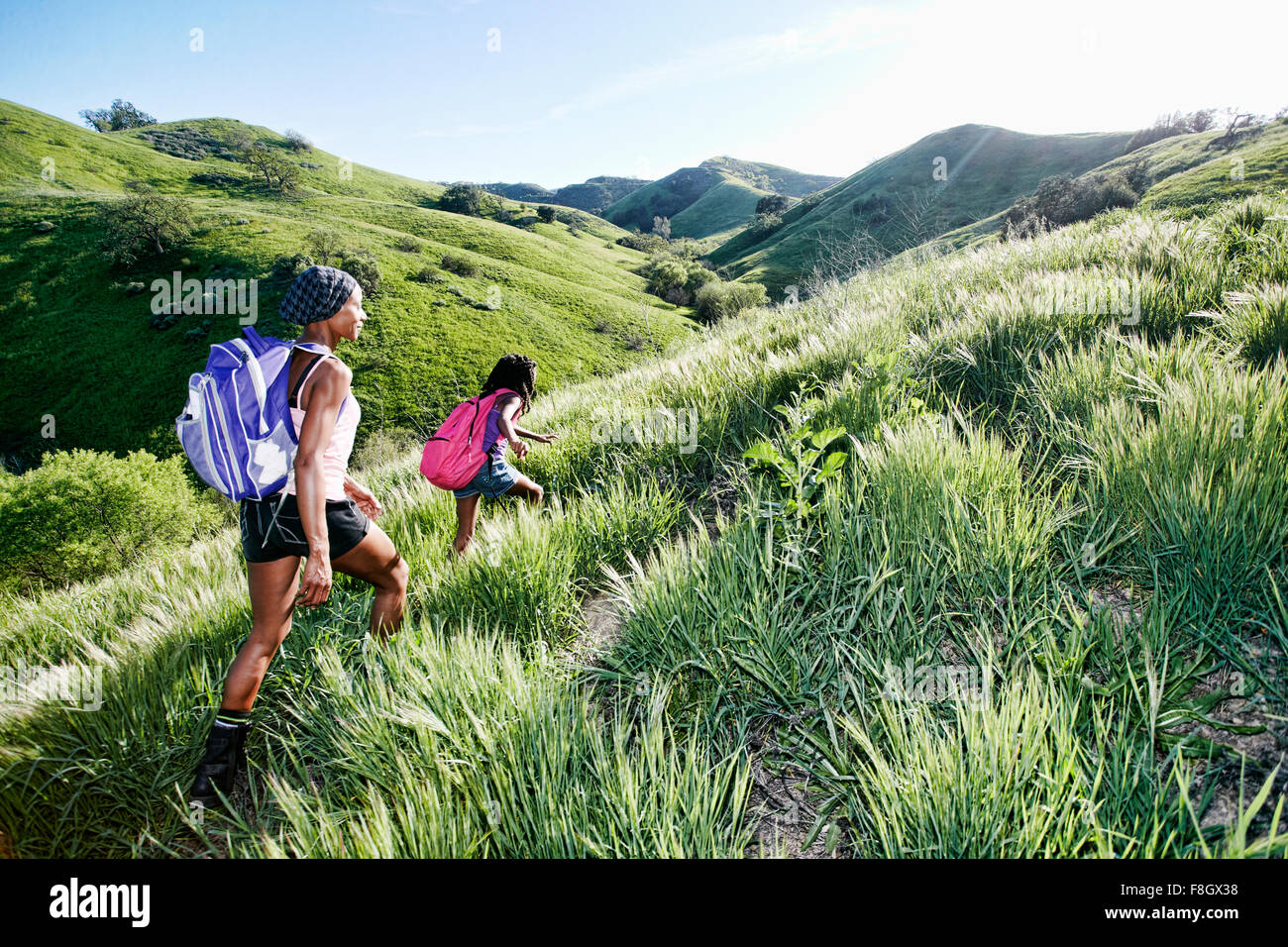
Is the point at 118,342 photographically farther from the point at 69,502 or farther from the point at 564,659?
the point at 564,659

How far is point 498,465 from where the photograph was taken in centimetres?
451

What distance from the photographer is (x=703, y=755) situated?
77.5 inches

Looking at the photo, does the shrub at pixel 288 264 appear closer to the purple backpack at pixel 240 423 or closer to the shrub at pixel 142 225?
the shrub at pixel 142 225

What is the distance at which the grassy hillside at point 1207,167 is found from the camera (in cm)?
3247

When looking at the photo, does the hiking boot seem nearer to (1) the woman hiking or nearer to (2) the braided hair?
(1) the woman hiking

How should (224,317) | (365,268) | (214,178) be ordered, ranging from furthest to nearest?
1. (214,178)
2. (365,268)
3. (224,317)

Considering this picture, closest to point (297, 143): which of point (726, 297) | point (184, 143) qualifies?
point (184, 143)

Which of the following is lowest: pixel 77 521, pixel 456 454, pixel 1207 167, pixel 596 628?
pixel 77 521

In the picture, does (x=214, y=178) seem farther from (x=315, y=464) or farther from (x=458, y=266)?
(x=315, y=464)

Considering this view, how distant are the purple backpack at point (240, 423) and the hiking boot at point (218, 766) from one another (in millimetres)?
1163

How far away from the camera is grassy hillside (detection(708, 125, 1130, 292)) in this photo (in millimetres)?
76125

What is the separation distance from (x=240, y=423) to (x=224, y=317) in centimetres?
6946
